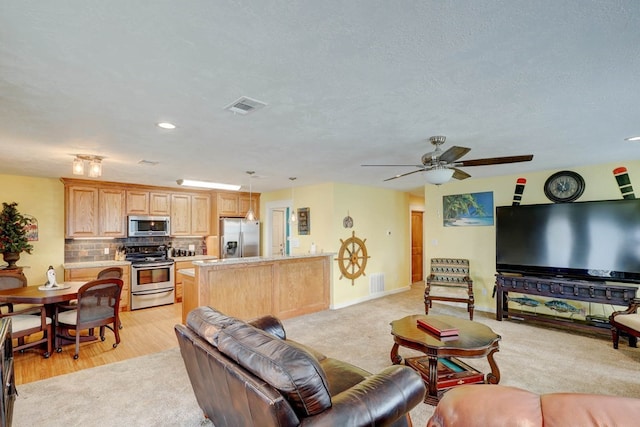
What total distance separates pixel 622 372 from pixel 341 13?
4.28 metres

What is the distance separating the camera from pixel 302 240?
6414 millimetres

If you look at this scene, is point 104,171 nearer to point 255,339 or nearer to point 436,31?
point 255,339

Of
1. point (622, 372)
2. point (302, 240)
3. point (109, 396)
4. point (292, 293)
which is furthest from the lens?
point (302, 240)

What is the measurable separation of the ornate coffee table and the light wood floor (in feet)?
9.63

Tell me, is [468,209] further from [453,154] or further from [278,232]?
[278,232]

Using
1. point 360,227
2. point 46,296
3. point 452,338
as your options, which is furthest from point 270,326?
point 360,227

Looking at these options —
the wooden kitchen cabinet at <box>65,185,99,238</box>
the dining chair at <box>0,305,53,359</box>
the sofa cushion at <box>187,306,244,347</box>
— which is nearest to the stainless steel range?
the wooden kitchen cabinet at <box>65,185,99,238</box>

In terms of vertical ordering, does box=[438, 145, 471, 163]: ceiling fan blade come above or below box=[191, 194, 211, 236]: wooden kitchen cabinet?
above

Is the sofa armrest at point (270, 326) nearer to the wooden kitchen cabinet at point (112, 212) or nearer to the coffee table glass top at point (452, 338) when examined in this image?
the coffee table glass top at point (452, 338)

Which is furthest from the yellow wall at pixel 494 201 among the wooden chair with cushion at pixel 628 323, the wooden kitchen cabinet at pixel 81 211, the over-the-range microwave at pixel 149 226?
the wooden kitchen cabinet at pixel 81 211

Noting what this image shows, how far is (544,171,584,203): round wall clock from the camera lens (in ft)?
15.1

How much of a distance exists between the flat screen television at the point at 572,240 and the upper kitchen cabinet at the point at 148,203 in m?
6.17

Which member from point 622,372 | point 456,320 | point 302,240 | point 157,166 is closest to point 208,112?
point 157,166

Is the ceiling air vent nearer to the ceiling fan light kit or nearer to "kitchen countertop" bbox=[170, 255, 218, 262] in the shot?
the ceiling fan light kit
